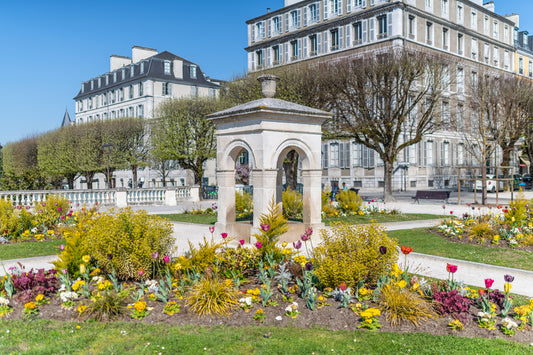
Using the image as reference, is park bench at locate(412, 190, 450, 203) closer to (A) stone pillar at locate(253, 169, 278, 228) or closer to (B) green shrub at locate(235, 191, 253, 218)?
(B) green shrub at locate(235, 191, 253, 218)

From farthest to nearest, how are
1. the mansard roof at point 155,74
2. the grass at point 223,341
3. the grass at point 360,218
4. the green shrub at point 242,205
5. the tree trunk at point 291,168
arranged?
1. the mansard roof at point 155,74
2. the tree trunk at point 291,168
3. the green shrub at point 242,205
4. the grass at point 360,218
5. the grass at point 223,341

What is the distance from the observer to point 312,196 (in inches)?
485

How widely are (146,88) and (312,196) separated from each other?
5076 cm

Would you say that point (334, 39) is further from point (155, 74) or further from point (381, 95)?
point (155, 74)

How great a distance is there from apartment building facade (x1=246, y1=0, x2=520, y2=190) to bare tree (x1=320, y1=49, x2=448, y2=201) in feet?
39.7

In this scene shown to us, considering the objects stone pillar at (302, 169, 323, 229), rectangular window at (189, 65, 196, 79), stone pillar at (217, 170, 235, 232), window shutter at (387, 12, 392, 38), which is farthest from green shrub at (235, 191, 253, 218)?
rectangular window at (189, 65, 196, 79)

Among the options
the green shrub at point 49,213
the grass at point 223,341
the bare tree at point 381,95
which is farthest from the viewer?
the bare tree at point 381,95

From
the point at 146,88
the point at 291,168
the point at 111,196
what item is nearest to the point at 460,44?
the point at 291,168

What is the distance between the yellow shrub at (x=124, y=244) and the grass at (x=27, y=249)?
10.4 ft

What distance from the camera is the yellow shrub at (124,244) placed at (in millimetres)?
7211

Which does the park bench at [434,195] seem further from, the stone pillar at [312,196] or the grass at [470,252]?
the stone pillar at [312,196]

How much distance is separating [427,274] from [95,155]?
3773 centimetres

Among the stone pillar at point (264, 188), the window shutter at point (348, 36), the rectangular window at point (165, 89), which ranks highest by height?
the window shutter at point (348, 36)

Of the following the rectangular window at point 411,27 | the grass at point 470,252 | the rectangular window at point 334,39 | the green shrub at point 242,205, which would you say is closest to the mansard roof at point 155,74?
the rectangular window at point 334,39
